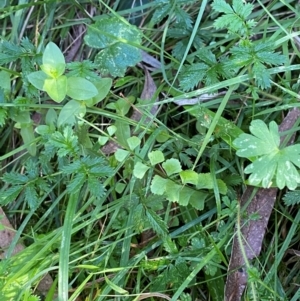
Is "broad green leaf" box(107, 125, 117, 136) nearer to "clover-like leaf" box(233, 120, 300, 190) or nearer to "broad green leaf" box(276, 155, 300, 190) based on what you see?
"clover-like leaf" box(233, 120, 300, 190)

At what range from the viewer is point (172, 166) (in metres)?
1.22

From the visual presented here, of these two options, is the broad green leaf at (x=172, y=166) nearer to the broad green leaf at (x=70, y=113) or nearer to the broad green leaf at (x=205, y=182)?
the broad green leaf at (x=205, y=182)

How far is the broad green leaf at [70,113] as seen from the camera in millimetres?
1280

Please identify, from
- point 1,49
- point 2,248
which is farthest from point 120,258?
point 1,49

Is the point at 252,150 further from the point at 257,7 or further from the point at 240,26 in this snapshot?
the point at 257,7

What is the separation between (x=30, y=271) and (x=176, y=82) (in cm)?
68

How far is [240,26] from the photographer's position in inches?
44.7

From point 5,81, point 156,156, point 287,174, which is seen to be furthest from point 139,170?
point 5,81

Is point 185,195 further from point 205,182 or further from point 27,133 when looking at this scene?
point 27,133

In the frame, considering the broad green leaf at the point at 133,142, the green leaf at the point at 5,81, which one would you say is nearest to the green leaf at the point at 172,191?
the broad green leaf at the point at 133,142

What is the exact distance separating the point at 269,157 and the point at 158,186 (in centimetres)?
29

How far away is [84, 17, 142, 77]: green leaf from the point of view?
4.45 feet

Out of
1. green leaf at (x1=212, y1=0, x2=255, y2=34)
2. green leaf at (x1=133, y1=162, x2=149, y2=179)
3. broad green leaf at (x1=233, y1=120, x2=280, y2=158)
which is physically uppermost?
green leaf at (x1=212, y1=0, x2=255, y2=34)

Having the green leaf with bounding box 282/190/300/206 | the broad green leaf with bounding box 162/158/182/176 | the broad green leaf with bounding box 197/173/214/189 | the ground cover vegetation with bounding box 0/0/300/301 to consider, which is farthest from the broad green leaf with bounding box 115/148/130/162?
the green leaf with bounding box 282/190/300/206
